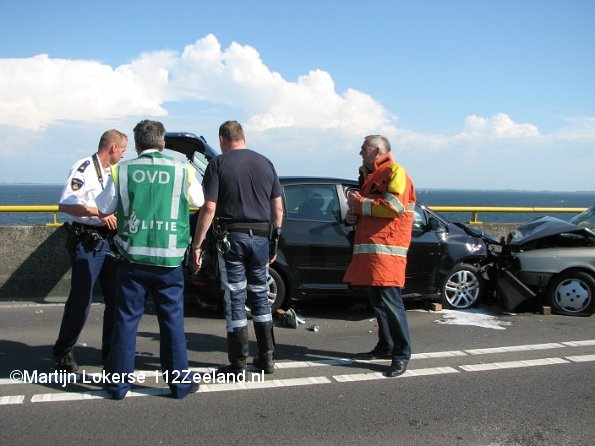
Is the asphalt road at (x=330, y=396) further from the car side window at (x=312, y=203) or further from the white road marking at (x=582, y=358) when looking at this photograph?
the car side window at (x=312, y=203)

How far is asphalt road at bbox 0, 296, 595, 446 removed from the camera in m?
3.57

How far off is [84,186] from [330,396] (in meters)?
2.45

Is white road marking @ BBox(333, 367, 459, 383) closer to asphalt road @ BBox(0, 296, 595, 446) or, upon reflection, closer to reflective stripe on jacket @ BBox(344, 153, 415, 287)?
asphalt road @ BBox(0, 296, 595, 446)

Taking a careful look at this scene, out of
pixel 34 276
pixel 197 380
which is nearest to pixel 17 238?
pixel 34 276

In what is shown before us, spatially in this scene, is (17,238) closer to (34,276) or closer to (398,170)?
(34,276)

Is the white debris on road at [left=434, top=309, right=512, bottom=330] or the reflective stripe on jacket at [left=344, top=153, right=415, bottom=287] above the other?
the reflective stripe on jacket at [left=344, top=153, right=415, bottom=287]

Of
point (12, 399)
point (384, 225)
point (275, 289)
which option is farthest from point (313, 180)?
point (12, 399)

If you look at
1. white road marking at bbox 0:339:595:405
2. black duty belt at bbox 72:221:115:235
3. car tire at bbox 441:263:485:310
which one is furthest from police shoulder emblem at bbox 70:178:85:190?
car tire at bbox 441:263:485:310

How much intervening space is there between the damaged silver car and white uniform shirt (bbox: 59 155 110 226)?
491cm

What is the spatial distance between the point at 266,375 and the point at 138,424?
124 cm

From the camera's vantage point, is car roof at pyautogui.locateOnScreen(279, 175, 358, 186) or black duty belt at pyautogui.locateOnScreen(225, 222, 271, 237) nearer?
black duty belt at pyautogui.locateOnScreen(225, 222, 271, 237)

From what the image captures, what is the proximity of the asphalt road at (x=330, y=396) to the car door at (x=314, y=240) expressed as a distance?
72cm

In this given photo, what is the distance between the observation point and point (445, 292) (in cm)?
721

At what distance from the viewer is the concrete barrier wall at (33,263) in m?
7.73
